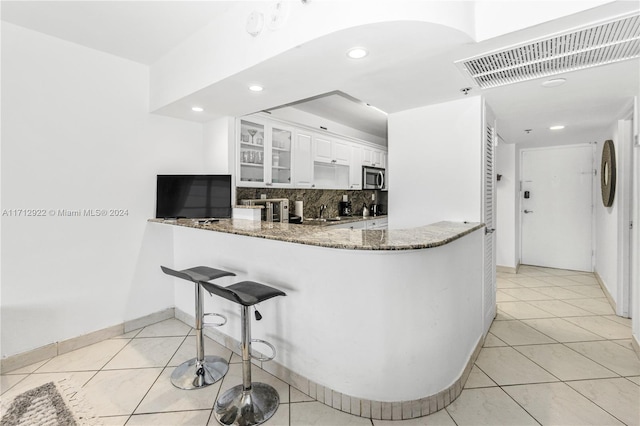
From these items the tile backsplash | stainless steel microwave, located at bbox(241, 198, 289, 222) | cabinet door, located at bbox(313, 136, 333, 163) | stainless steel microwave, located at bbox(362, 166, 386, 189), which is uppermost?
cabinet door, located at bbox(313, 136, 333, 163)

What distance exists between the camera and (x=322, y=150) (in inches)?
174

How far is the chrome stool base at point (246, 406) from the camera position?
66.3 inches

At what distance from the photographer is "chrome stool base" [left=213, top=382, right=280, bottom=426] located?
5.53 ft

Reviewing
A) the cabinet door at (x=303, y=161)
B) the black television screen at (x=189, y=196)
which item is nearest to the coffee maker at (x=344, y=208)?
the cabinet door at (x=303, y=161)

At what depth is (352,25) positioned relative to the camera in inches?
58.3

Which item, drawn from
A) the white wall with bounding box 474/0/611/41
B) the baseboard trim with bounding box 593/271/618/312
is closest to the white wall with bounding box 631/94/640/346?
the baseboard trim with bounding box 593/271/618/312

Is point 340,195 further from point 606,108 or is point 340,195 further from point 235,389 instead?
point 235,389

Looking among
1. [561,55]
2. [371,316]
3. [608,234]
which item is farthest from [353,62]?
[608,234]

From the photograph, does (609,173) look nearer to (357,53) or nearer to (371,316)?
(357,53)

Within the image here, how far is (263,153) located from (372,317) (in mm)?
2440

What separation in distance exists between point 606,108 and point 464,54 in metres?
2.12

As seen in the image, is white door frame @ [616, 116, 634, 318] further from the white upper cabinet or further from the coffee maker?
the coffee maker

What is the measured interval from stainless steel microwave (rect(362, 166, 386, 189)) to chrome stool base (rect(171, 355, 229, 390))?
375cm

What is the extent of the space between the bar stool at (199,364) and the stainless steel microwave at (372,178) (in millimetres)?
3607
